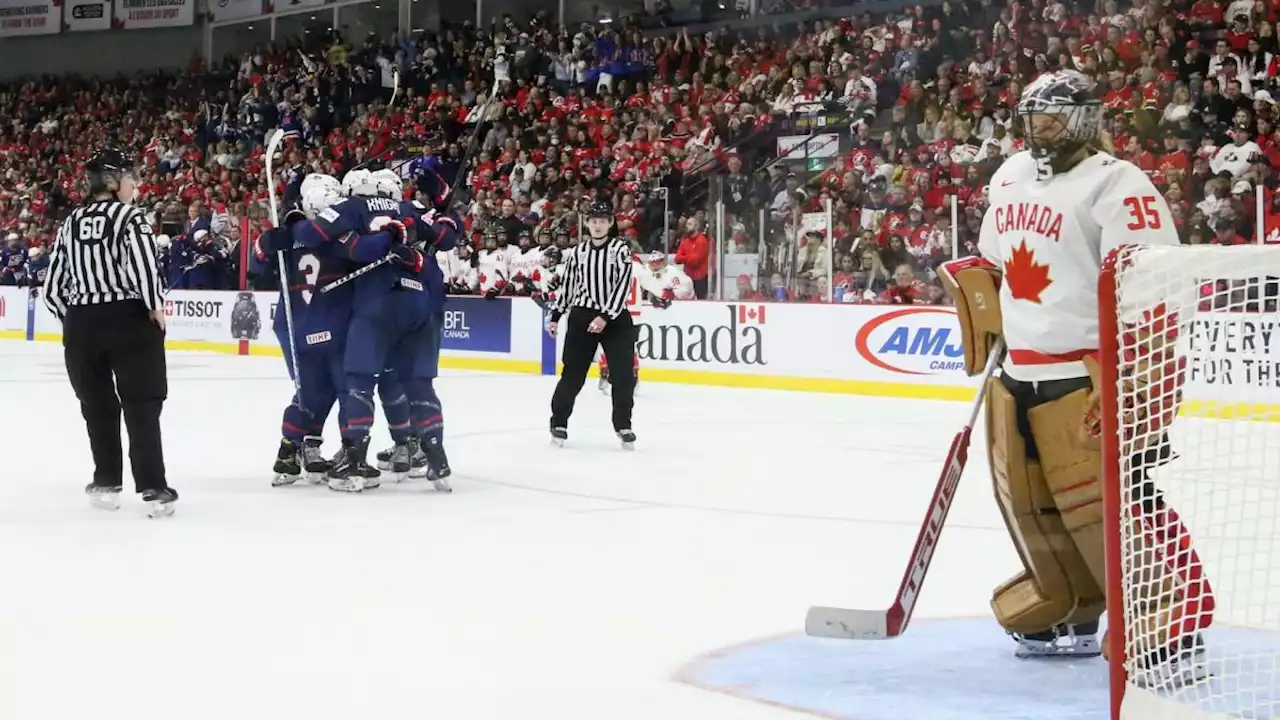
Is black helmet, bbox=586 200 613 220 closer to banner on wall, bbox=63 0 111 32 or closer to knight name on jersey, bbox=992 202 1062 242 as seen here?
knight name on jersey, bbox=992 202 1062 242

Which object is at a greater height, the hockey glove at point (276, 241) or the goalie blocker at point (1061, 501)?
the hockey glove at point (276, 241)

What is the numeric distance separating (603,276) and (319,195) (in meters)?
2.46

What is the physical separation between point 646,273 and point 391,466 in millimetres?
5453

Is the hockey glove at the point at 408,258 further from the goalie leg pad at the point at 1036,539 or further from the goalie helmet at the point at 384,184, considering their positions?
the goalie leg pad at the point at 1036,539

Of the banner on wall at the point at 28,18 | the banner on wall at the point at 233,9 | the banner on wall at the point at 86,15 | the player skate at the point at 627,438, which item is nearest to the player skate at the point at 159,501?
the player skate at the point at 627,438

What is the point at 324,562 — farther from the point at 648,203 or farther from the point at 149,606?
the point at 648,203

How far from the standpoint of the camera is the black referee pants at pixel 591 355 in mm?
8617

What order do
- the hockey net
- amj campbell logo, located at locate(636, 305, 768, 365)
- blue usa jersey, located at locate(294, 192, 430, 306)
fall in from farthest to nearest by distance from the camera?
amj campbell logo, located at locate(636, 305, 768, 365)
blue usa jersey, located at locate(294, 192, 430, 306)
the hockey net

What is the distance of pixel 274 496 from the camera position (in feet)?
21.4

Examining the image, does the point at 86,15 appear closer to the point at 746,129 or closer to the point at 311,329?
the point at 746,129

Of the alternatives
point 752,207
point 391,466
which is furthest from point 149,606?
point 752,207

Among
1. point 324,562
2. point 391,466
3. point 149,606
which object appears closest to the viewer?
point 149,606

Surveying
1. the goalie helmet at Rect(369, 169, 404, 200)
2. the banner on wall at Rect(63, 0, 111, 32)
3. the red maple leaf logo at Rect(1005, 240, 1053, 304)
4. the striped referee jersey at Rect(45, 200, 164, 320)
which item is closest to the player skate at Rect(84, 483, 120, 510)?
the striped referee jersey at Rect(45, 200, 164, 320)

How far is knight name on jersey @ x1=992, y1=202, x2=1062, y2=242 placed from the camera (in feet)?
11.0
